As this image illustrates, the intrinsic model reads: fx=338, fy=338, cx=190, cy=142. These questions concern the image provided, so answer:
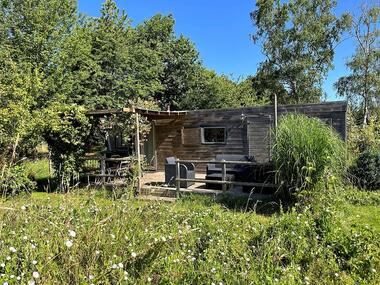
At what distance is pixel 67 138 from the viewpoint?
920cm

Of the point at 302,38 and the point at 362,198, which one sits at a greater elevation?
the point at 302,38

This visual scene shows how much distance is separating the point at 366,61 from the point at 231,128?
1275 centimetres

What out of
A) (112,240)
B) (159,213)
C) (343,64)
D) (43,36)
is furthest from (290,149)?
(343,64)

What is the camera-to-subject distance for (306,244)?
336cm

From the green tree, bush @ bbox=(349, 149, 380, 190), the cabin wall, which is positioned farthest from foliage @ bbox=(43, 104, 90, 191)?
the green tree

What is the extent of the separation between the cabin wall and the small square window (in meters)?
0.15

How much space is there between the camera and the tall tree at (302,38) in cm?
2055

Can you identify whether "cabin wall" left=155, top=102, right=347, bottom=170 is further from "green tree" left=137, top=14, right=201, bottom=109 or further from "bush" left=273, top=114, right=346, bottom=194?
"green tree" left=137, top=14, right=201, bottom=109

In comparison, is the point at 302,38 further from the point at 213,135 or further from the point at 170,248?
the point at 170,248

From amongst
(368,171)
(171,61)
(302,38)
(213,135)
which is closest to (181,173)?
(213,135)

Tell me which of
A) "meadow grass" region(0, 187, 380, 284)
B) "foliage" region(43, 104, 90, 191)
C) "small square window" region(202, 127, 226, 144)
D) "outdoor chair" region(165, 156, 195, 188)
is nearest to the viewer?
"meadow grass" region(0, 187, 380, 284)

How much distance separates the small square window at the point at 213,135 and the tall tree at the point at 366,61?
1182 centimetres

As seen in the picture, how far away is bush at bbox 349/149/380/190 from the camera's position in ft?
26.6

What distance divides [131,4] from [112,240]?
19246 millimetres
